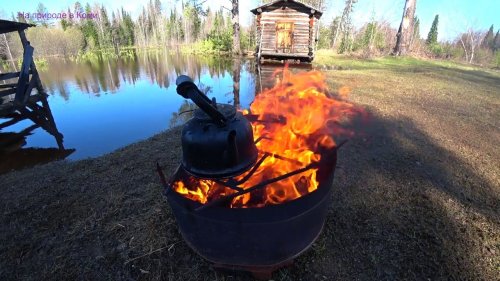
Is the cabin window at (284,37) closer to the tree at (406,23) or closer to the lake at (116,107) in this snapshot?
the lake at (116,107)

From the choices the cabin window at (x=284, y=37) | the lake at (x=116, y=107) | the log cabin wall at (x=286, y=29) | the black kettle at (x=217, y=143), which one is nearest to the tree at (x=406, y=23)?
the log cabin wall at (x=286, y=29)

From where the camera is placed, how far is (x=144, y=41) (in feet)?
236

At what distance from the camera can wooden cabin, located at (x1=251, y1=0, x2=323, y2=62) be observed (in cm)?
2117

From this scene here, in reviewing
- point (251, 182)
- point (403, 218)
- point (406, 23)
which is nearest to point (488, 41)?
point (406, 23)

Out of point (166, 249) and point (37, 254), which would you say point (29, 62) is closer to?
point (37, 254)

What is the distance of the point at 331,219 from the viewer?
12.8 ft

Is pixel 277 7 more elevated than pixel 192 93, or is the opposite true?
pixel 277 7

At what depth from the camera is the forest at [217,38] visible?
33844mm

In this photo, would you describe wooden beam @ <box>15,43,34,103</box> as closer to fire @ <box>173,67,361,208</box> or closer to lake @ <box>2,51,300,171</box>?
lake @ <box>2,51,300,171</box>

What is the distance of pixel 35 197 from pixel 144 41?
77.5 m

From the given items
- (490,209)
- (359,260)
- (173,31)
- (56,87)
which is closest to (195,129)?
(359,260)

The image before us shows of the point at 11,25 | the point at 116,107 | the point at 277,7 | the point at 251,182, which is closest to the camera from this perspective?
the point at 251,182

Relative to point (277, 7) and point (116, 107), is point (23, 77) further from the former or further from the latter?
point (277, 7)

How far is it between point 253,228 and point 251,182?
0.47m
